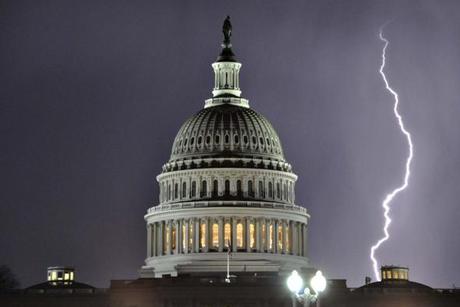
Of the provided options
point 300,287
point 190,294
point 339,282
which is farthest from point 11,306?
point 300,287

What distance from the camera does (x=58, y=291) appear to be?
199750 mm

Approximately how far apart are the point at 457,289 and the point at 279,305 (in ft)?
60.6

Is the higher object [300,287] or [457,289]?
[457,289]

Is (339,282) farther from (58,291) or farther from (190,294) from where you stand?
(58,291)

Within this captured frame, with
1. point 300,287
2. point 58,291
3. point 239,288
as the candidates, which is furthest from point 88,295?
point 300,287

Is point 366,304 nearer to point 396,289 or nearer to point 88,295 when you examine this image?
point 396,289

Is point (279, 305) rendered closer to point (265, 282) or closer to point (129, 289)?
point (265, 282)

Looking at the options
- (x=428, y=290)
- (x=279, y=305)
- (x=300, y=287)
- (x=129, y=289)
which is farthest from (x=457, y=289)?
(x=300, y=287)

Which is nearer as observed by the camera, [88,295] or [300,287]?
[300,287]

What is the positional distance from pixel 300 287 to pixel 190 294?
85539 millimetres

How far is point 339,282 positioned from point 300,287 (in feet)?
290

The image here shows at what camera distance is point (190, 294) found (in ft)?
639

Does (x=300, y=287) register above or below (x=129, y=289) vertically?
below

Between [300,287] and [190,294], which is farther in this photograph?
[190,294]
